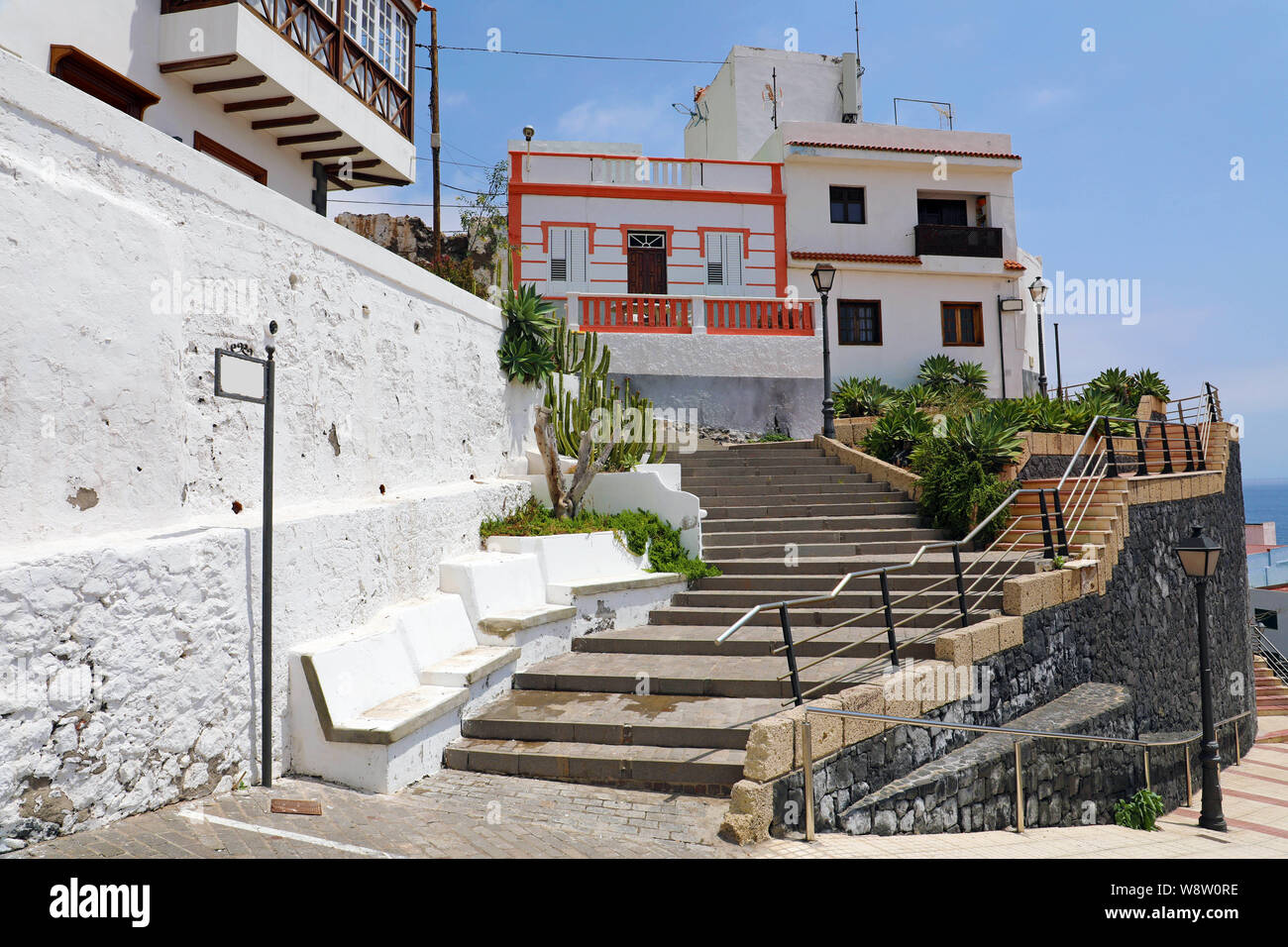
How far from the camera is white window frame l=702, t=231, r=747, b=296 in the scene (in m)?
21.7

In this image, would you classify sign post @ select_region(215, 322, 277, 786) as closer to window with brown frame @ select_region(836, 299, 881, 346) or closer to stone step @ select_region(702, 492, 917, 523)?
stone step @ select_region(702, 492, 917, 523)

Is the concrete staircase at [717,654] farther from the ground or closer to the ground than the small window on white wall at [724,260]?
closer to the ground

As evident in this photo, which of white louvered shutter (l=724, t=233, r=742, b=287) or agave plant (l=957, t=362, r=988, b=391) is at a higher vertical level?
white louvered shutter (l=724, t=233, r=742, b=287)

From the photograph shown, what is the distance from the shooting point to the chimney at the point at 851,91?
27422 millimetres

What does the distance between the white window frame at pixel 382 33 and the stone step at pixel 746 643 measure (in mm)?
9670

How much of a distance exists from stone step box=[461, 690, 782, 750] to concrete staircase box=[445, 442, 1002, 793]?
0.04 feet

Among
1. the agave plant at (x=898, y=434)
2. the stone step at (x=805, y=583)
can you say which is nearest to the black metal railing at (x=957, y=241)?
the agave plant at (x=898, y=434)

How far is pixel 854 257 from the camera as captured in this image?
23500mm

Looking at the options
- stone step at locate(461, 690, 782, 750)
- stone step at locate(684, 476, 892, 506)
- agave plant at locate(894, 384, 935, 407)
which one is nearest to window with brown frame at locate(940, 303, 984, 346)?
agave plant at locate(894, 384, 935, 407)

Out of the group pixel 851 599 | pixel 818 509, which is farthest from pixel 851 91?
pixel 851 599

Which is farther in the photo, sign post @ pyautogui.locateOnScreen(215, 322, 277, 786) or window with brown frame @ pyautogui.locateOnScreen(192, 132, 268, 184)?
window with brown frame @ pyautogui.locateOnScreen(192, 132, 268, 184)

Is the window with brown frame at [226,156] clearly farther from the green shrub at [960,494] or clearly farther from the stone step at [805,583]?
the green shrub at [960,494]

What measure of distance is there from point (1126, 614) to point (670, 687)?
8265mm

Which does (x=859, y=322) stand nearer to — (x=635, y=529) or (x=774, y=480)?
(x=774, y=480)
